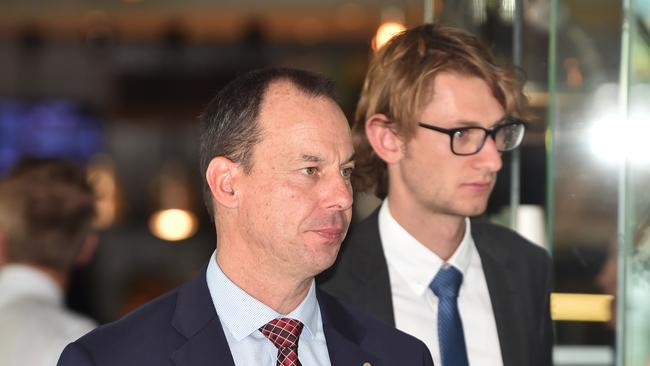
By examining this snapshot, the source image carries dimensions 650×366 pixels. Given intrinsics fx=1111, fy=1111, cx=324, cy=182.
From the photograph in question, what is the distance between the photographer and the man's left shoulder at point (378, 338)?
204cm

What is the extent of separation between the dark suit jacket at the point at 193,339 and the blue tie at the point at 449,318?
0.39m

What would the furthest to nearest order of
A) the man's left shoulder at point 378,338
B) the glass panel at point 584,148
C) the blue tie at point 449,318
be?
the glass panel at point 584,148, the blue tie at point 449,318, the man's left shoulder at point 378,338

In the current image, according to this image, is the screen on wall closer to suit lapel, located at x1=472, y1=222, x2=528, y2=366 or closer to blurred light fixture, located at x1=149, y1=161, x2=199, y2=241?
blurred light fixture, located at x1=149, y1=161, x2=199, y2=241

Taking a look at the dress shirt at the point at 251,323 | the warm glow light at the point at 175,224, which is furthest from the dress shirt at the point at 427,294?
the warm glow light at the point at 175,224

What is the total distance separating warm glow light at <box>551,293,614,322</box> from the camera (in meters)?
3.25

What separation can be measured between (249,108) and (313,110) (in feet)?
0.43

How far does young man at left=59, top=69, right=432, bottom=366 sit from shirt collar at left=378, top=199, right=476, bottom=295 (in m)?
0.49

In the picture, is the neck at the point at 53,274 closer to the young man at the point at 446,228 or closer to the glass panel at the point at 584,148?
the young man at the point at 446,228

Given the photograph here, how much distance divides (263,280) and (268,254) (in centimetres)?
5

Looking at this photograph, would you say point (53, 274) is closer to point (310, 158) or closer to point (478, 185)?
point (478, 185)

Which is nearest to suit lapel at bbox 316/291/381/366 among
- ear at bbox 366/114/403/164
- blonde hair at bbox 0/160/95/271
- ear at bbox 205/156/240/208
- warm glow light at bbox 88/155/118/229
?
ear at bbox 205/156/240/208

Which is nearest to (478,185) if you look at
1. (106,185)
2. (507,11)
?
(507,11)

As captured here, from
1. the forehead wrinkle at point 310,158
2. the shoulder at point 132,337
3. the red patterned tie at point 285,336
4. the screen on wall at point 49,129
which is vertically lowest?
the screen on wall at point 49,129

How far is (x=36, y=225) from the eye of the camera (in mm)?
3559
